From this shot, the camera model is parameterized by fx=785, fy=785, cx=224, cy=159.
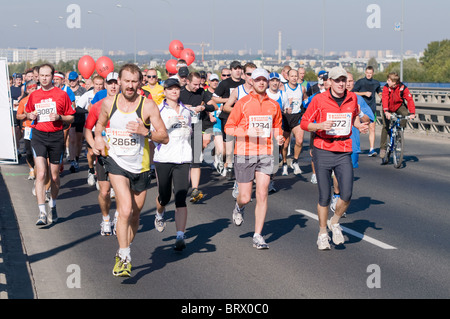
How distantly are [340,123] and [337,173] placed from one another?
1.88 ft

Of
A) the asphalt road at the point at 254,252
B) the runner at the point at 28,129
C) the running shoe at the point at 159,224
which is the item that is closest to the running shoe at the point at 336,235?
the asphalt road at the point at 254,252

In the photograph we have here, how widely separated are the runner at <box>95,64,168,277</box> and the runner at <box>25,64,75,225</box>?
3.08m

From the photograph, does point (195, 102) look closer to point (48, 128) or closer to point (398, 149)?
point (48, 128)

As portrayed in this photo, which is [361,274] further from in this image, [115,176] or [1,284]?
[1,284]

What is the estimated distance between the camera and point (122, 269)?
711cm

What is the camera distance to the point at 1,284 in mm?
6793

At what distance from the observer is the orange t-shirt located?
8984mm

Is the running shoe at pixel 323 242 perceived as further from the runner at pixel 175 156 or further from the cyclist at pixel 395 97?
the cyclist at pixel 395 97

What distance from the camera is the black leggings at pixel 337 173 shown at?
28.6ft

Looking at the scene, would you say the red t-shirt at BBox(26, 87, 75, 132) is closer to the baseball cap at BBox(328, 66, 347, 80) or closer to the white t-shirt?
the white t-shirt

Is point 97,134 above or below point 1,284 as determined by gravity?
above
